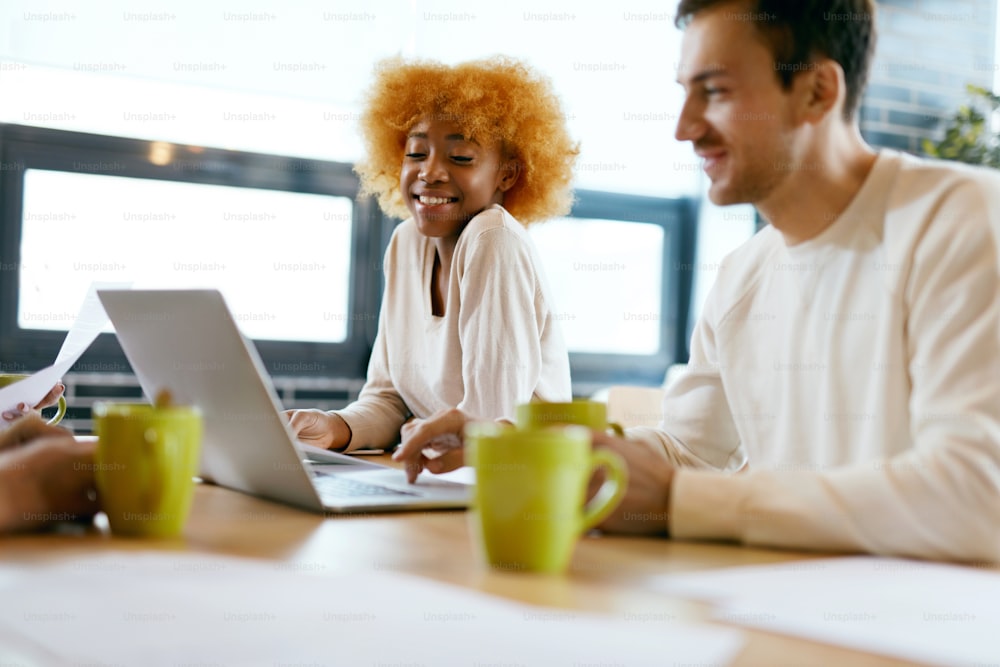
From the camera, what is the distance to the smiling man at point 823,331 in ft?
2.93

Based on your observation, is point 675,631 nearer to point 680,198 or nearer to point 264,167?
point 264,167

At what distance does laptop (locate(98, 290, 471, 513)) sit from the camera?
942mm

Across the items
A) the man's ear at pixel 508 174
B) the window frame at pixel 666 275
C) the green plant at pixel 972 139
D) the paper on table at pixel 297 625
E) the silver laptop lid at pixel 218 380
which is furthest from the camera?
the window frame at pixel 666 275

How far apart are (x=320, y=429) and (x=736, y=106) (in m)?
0.94

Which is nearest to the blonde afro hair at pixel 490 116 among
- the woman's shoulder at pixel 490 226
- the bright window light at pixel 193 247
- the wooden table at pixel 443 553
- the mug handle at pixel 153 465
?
the woman's shoulder at pixel 490 226

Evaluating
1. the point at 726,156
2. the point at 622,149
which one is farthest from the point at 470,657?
the point at 622,149

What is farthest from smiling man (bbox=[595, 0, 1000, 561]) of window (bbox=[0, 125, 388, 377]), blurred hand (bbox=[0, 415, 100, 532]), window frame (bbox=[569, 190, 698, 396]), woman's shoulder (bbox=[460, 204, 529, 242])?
window frame (bbox=[569, 190, 698, 396])

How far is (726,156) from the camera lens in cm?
123

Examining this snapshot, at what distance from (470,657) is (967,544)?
1.81 ft

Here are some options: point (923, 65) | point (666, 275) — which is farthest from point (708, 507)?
point (923, 65)

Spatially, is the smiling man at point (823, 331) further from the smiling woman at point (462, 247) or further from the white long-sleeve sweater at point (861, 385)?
the smiling woman at point (462, 247)

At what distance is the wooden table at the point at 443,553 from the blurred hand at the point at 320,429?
2.36 ft

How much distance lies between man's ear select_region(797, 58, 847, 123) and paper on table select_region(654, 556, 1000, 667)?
1.91 feet

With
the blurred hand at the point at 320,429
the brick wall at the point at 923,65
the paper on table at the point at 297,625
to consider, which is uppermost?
the brick wall at the point at 923,65
